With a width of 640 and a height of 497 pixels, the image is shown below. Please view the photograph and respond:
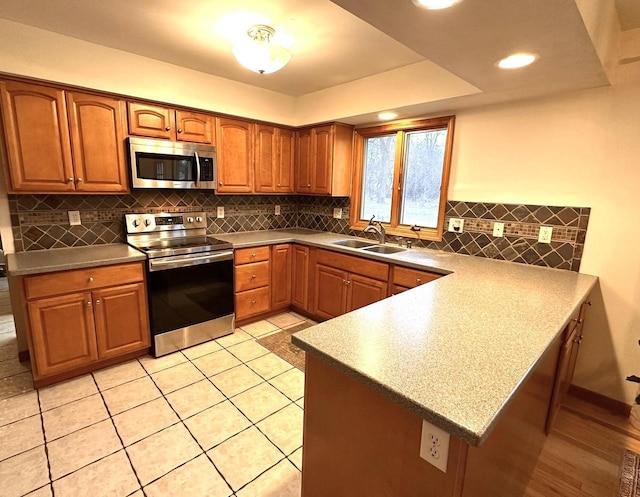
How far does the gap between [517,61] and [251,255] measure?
2.47 meters

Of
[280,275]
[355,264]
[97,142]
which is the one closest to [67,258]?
[97,142]

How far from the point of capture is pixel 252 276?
3.18 m

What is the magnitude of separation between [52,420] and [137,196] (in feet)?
5.83

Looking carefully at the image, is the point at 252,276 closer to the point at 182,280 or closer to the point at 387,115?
the point at 182,280

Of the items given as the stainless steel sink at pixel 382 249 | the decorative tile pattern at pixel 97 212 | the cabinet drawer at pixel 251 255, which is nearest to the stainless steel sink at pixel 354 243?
the stainless steel sink at pixel 382 249

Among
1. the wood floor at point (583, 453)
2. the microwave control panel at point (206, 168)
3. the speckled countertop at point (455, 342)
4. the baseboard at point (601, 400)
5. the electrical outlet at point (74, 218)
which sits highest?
the microwave control panel at point (206, 168)

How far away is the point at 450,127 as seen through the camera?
2703 millimetres

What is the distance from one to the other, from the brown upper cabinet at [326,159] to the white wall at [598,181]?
57.2 inches

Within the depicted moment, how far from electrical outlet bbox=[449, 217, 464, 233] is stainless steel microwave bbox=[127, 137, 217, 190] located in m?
2.18

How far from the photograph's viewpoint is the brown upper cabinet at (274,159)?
11.1 ft

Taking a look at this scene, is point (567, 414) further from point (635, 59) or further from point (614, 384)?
point (635, 59)

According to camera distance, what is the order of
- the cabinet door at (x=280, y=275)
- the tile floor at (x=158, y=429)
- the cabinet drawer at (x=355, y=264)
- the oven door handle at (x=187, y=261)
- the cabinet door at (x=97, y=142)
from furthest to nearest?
the cabinet door at (x=280, y=275), the cabinet drawer at (x=355, y=264), the oven door handle at (x=187, y=261), the cabinet door at (x=97, y=142), the tile floor at (x=158, y=429)

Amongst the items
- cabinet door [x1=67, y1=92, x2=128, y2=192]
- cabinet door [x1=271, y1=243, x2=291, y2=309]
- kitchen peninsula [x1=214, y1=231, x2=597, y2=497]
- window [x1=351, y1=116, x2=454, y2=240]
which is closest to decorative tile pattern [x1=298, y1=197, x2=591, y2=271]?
window [x1=351, y1=116, x2=454, y2=240]

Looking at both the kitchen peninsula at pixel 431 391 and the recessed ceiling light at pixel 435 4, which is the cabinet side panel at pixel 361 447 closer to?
the kitchen peninsula at pixel 431 391
